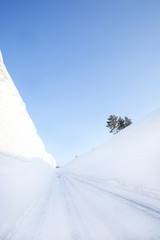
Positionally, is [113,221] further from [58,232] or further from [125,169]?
[125,169]

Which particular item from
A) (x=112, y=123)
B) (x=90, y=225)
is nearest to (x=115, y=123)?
(x=112, y=123)

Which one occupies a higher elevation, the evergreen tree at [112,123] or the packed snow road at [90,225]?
the evergreen tree at [112,123]

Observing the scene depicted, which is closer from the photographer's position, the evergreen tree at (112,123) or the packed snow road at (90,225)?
the packed snow road at (90,225)

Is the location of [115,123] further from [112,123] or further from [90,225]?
[90,225]

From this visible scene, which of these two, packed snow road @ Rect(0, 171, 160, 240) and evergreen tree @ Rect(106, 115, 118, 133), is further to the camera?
evergreen tree @ Rect(106, 115, 118, 133)

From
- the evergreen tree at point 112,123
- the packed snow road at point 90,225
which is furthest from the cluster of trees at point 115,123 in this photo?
the packed snow road at point 90,225

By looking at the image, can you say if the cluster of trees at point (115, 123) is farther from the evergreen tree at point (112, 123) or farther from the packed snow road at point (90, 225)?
the packed snow road at point (90, 225)

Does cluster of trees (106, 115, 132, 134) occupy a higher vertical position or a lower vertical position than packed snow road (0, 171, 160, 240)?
higher

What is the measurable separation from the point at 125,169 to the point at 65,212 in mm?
7074

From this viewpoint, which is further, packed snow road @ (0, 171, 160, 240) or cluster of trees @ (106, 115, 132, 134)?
cluster of trees @ (106, 115, 132, 134)

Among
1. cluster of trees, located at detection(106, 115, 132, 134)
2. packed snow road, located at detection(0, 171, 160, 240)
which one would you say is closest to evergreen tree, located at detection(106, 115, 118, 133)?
cluster of trees, located at detection(106, 115, 132, 134)

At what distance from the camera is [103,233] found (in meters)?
2.30

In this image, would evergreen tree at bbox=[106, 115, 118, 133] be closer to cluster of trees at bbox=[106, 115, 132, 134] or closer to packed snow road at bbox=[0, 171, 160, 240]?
cluster of trees at bbox=[106, 115, 132, 134]

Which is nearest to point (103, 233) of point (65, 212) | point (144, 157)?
point (65, 212)
